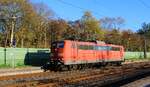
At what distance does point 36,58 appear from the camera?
147 feet

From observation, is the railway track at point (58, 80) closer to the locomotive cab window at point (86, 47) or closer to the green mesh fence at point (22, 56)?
the locomotive cab window at point (86, 47)

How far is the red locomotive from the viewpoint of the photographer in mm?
34781

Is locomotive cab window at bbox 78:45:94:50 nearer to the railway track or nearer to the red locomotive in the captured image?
the red locomotive

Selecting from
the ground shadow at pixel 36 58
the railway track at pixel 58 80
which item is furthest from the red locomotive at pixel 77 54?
the ground shadow at pixel 36 58

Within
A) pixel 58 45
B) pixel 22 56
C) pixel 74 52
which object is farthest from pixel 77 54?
pixel 22 56

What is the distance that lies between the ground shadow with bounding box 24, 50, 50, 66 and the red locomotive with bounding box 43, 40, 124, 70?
21.1 ft

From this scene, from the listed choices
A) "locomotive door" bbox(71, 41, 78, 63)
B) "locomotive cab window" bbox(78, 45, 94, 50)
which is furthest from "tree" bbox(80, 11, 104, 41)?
"locomotive door" bbox(71, 41, 78, 63)

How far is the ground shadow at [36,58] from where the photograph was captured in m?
43.8

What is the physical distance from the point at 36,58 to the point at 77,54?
9407 mm

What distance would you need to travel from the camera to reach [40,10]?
95.6 m

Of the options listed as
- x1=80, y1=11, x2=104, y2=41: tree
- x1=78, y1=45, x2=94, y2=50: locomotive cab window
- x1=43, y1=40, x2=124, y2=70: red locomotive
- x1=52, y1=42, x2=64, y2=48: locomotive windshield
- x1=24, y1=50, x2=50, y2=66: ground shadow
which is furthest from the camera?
x1=80, y1=11, x2=104, y2=41: tree

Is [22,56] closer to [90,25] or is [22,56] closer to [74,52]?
[74,52]

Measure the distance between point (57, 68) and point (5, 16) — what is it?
44.9 m

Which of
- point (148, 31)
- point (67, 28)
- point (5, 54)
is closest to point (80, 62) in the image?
point (5, 54)
